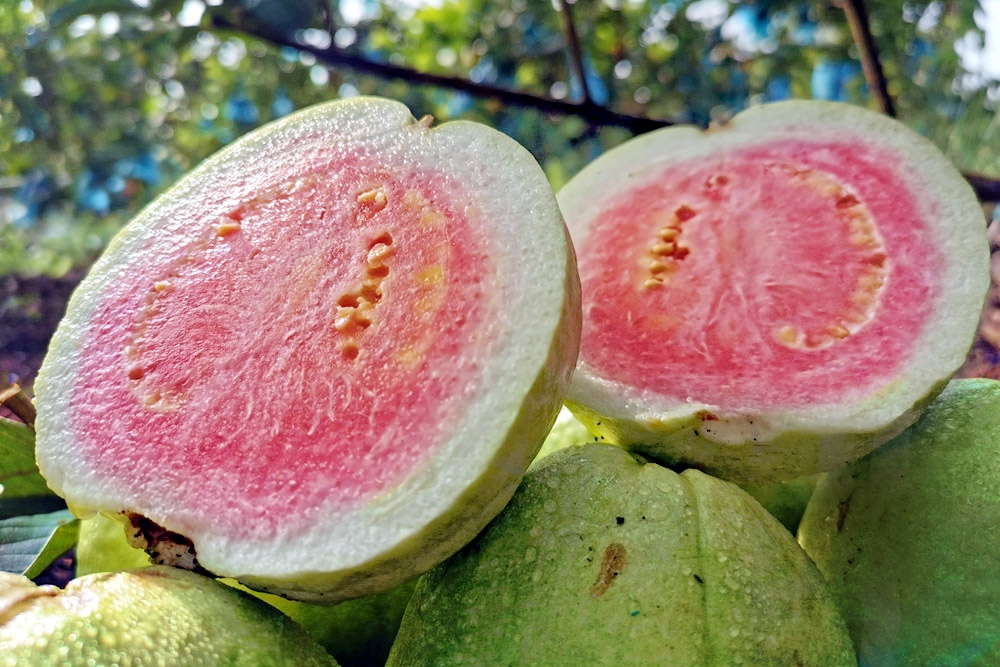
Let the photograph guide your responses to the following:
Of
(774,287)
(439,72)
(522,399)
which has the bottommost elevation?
(439,72)

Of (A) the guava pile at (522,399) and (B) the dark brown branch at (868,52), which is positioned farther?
(B) the dark brown branch at (868,52)

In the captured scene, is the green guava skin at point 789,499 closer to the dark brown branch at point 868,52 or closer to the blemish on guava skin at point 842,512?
the blemish on guava skin at point 842,512

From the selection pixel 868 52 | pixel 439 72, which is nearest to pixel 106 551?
pixel 868 52

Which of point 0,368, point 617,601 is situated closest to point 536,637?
point 617,601

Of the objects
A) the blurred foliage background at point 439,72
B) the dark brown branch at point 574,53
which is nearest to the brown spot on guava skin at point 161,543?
the dark brown branch at point 574,53

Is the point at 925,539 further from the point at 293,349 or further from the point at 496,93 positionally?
the point at 496,93

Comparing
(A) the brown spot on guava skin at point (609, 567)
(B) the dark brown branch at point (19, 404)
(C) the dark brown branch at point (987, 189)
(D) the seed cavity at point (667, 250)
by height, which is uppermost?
(D) the seed cavity at point (667, 250)

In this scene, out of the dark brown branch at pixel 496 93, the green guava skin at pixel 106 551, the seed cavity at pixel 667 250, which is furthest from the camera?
the dark brown branch at pixel 496 93
